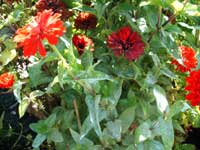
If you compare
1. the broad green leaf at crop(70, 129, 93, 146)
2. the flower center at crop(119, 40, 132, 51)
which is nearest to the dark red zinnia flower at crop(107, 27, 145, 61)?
the flower center at crop(119, 40, 132, 51)

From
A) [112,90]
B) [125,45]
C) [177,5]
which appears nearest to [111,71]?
[112,90]

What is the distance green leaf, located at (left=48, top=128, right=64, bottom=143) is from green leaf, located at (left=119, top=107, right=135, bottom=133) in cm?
21

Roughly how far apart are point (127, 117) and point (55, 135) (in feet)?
0.81

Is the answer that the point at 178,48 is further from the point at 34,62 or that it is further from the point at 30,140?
the point at 30,140

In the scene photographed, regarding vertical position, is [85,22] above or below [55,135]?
above

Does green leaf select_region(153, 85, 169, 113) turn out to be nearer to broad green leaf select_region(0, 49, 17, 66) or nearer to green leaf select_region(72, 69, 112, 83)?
green leaf select_region(72, 69, 112, 83)

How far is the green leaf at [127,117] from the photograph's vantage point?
1357 mm

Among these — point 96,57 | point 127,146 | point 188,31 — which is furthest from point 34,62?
point 188,31

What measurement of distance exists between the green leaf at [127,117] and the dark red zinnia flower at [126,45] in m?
0.24

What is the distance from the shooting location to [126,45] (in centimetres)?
118

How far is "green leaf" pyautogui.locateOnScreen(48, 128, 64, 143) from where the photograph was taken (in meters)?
1.42

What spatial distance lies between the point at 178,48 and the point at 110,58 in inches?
9.6

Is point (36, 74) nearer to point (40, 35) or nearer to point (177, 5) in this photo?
point (40, 35)

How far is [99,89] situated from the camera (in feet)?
4.11
